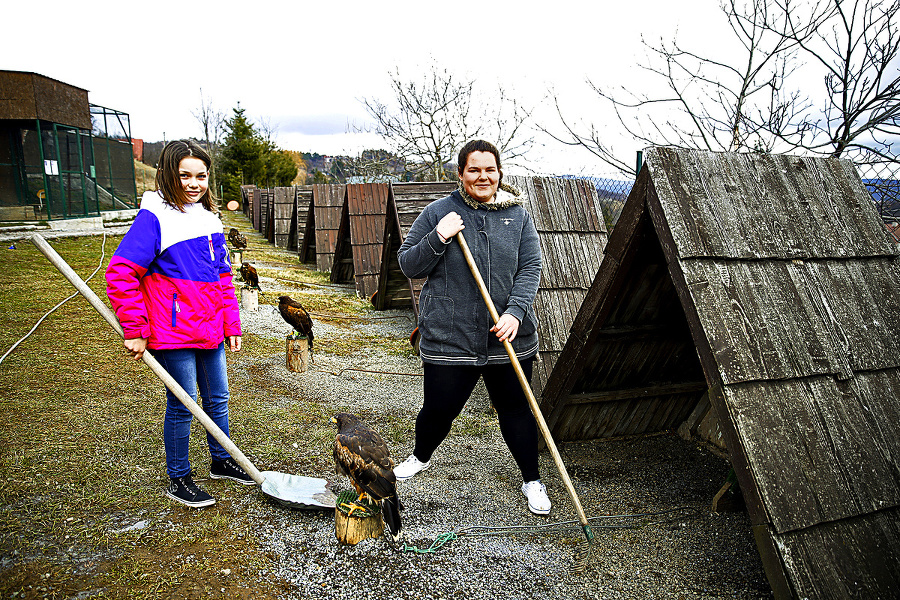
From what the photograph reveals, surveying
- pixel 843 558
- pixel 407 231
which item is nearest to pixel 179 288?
pixel 843 558

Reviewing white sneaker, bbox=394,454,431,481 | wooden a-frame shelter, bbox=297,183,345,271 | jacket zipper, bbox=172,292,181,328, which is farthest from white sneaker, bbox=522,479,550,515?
wooden a-frame shelter, bbox=297,183,345,271

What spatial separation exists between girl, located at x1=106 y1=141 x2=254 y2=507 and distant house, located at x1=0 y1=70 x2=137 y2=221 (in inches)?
584

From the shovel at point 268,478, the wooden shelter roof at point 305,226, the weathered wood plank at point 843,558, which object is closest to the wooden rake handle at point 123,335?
the shovel at point 268,478

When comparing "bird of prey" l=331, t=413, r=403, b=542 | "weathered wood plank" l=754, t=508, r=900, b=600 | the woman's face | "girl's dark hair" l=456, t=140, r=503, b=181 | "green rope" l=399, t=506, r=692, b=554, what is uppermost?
"girl's dark hair" l=456, t=140, r=503, b=181

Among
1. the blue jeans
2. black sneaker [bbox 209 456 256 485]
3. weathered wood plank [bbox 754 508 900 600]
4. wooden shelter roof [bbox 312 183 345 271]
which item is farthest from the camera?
wooden shelter roof [bbox 312 183 345 271]

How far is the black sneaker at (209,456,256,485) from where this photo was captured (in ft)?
10.9

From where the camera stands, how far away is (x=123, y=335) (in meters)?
2.66

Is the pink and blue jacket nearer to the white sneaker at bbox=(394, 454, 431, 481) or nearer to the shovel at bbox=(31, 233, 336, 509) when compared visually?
the shovel at bbox=(31, 233, 336, 509)

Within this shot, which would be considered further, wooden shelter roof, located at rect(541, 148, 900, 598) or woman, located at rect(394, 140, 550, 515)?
woman, located at rect(394, 140, 550, 515)

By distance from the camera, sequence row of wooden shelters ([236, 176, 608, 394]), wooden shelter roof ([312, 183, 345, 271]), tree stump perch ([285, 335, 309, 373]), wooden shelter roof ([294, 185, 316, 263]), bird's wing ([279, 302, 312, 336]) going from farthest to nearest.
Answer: wooden shelter roof ([294, 185, 316, 263]), wooden shelter roof ([312, 183, 345, 271]), bird's wing ([279, 302, 312, 336]), tree stump perch ([285, 335, 309, 373]), row of wooden shelters ([236, 176, 608, 394])

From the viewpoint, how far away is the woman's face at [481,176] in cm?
292

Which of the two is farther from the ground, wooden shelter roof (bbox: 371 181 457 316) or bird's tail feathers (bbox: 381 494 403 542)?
wooden shelter roof (bbox: 371 181 457 316)

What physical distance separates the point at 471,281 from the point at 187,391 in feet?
5.36

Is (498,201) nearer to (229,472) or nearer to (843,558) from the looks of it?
(843,558)
